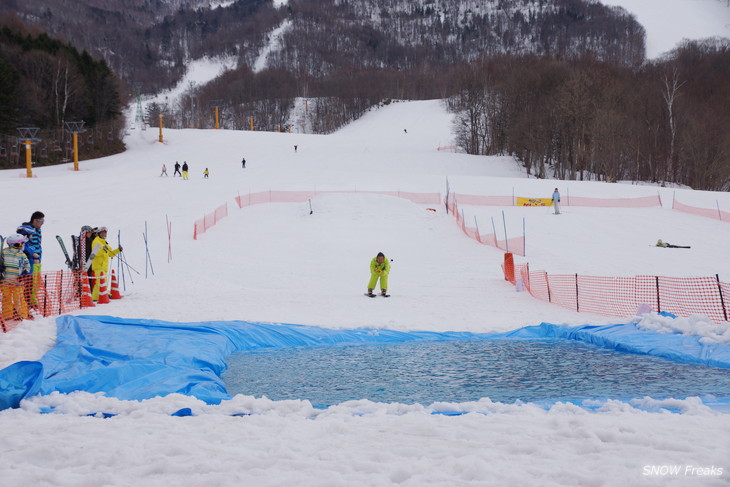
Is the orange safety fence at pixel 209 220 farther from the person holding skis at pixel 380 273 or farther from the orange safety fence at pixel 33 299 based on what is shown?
the orange safety fence at pixel 33 299

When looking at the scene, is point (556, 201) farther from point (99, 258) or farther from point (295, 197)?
point (99, 258)

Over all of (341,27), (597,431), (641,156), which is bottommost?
(597,431)

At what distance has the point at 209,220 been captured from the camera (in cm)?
2966

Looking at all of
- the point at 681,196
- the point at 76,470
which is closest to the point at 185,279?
the point at 76,470

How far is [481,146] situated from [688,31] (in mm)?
124061

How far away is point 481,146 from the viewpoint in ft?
260

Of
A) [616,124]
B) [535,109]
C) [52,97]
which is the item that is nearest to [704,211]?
[616,124]

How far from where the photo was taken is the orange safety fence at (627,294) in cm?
1345

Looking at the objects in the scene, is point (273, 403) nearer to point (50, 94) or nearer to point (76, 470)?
point (76, 470)

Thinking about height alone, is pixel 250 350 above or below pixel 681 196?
below

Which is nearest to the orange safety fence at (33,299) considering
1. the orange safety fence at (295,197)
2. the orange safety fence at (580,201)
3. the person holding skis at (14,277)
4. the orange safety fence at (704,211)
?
the person holding skis at (14,277)

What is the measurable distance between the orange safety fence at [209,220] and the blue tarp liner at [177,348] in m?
16.0

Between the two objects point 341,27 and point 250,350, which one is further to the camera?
point 341,27

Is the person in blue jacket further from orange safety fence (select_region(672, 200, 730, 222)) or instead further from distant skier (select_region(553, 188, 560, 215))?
orange safety fence (select_region(672, 200, 730, 222))
